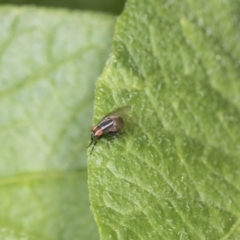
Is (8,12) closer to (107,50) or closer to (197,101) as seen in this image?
(107,50)

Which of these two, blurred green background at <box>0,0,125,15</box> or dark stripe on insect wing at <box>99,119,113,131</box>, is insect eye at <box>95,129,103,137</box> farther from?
blurred green background at <box>0,0,125,15</box>

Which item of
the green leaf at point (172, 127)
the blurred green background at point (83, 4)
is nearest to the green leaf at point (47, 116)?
the blurred green background at point (83, 4)

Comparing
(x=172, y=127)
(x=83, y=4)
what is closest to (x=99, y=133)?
(x=172, y=127)

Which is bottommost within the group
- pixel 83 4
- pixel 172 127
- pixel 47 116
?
pixel 172 127

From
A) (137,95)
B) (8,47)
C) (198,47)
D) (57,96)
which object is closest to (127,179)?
(137,95)

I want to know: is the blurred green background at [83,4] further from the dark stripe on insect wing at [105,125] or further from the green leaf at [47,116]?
the dark stripe on insect wing at [105,125]

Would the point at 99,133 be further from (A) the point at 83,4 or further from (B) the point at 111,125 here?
(A) the point at 83,4
